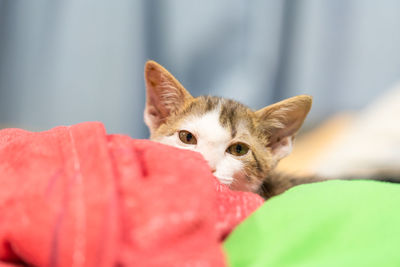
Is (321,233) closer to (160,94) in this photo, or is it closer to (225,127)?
(225,127)

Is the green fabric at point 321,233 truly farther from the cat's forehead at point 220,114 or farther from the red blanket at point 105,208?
the cat's forehead at point 220,114

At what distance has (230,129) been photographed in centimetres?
→ 94

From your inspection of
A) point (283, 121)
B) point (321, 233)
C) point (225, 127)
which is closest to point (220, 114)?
point (225, 127)

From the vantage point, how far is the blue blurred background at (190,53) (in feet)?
5.20

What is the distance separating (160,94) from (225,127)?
27 cm

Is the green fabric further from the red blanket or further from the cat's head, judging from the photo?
the cat's head

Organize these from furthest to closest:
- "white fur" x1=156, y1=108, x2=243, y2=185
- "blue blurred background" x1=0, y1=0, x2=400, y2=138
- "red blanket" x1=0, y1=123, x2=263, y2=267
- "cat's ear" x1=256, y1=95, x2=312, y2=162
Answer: "blue blurred background" x1=0, y1=0, x2=400, y2=138 → "cat's ear" x1=256, y1=95, x2=312, y2=162 → "white fur" x1=156, y1=108, x2=243, y2=185 → "red blanket" x1=0, y1=123, x2=263, y2=267

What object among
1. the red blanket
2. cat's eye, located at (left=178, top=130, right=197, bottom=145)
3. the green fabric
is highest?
the red blanket

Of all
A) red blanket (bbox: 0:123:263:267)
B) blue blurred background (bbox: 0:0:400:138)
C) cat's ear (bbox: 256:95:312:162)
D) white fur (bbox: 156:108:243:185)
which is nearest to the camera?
red blanket (bbox: 0:123:263:267)

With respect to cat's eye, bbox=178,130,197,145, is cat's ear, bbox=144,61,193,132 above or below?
above

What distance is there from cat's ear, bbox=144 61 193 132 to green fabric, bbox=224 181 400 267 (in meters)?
0.54

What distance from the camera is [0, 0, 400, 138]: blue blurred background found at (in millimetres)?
1586

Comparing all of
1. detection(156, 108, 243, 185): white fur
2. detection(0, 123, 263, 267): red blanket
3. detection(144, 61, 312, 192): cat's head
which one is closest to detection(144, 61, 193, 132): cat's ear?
detection(144, 61, 312, 192): cat's head

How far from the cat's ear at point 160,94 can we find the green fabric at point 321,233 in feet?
1.77
